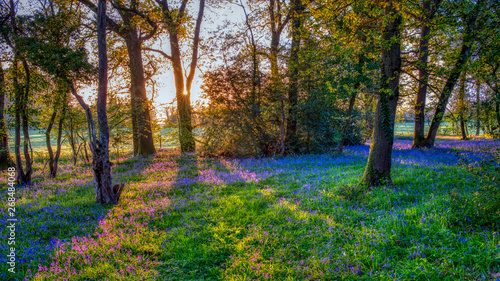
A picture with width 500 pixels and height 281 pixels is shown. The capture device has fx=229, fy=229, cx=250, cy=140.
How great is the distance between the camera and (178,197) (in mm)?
8023

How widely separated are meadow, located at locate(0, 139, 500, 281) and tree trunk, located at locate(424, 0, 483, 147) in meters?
2.47

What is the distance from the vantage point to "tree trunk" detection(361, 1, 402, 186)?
6871mm

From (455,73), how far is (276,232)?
10.4 metres

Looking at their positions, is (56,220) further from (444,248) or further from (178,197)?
(444,248)

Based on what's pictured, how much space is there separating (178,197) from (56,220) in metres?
3.30

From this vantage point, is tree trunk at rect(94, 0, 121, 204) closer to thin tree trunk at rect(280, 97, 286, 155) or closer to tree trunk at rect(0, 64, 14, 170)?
tree trunk at rect(0, 64, 14, 170)

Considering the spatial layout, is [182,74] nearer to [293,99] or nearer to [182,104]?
[182,104]

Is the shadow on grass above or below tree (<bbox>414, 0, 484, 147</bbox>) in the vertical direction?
below

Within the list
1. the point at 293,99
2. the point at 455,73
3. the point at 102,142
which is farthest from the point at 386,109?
the point at 102,142

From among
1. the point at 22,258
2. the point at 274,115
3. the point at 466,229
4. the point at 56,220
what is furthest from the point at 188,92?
the point at 466,229

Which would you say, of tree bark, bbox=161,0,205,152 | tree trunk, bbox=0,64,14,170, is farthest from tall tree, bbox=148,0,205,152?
tree trunk, bbox=0,64,14,170

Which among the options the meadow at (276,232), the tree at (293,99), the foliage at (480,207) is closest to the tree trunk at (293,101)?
the tree at (293,99)

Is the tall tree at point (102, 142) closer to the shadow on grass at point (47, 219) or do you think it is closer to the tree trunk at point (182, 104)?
the shadow on grass at point (47, 219)

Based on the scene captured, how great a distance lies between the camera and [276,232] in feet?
17.1
